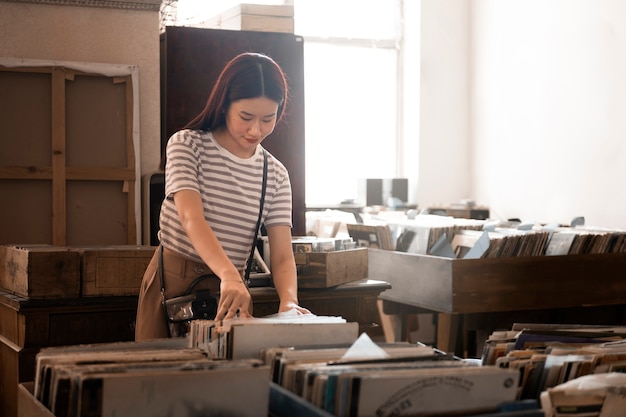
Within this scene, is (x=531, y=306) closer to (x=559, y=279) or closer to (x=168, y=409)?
(x=559, y=279)

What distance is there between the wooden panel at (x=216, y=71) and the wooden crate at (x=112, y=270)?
67cm

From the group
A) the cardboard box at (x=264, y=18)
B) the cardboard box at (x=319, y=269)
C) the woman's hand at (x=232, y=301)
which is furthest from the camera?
the cardboard box at (x=264, y=18)

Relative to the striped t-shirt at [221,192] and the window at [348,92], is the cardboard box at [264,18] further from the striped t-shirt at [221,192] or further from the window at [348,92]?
the window at [348,92]

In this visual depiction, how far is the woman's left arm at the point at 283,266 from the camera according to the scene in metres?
2.28

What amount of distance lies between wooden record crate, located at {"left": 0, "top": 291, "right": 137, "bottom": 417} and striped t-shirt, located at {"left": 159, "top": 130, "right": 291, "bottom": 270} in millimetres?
656

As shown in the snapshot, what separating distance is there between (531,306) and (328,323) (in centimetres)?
258

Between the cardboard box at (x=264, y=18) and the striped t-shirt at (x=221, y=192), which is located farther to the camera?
the cardboard box at (x=264, y=18)

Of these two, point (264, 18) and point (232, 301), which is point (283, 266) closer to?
point (232, 301)

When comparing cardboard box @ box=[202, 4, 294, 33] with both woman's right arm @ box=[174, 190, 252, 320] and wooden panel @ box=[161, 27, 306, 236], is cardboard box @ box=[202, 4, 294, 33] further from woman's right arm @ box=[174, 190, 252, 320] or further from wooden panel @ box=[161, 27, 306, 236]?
woman's right arm @ box=[174, 190, 252, 320]

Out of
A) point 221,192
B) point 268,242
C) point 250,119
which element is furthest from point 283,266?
point 268,242

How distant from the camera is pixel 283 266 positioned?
233cm

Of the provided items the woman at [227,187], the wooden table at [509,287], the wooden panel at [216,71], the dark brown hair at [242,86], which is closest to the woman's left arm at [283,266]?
the woman at [227,187]

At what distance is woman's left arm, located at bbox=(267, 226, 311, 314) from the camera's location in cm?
228

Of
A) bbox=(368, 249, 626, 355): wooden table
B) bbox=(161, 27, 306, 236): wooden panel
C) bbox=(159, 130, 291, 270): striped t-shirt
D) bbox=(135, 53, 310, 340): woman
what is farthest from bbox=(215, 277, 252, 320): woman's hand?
bbox=(368, 249, 626, 355): wooden table
